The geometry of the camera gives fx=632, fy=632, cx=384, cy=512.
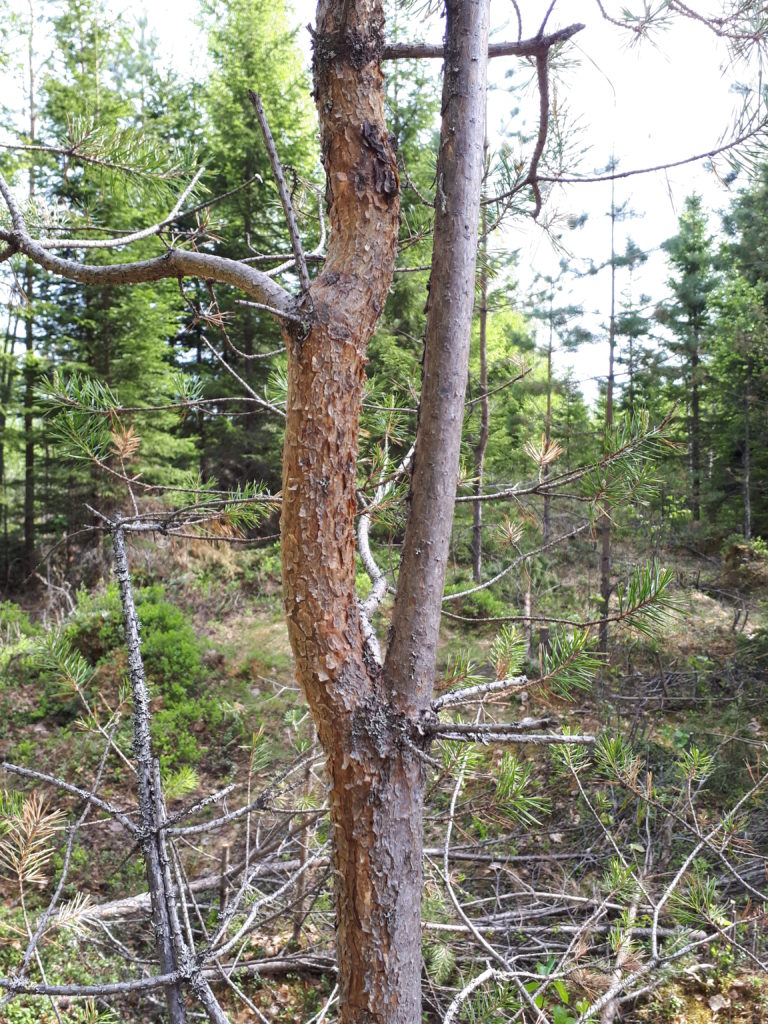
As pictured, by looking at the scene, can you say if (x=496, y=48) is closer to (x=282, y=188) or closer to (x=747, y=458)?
(x=282, y=188)

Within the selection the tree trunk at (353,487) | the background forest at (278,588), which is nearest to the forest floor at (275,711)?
the background forest at (278,588)

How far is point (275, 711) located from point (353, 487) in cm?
531

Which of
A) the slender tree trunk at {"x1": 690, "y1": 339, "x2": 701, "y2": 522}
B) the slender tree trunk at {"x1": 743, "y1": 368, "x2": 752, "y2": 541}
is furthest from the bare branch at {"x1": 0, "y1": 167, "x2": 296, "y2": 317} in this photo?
the slender tree trunk at {"x1": 690, "y1": 339, "x2": 701, "y2": 522}

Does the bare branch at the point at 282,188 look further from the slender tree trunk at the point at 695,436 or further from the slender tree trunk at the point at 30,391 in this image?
the slender tree trunk at the point at 695,436

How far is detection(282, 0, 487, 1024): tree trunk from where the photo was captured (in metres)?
1.12

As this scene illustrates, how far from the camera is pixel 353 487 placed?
1.19 metres

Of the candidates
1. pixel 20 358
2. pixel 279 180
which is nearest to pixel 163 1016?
pixel 279 180

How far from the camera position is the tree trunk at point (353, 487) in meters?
1.12

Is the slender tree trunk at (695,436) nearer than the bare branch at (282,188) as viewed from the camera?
No

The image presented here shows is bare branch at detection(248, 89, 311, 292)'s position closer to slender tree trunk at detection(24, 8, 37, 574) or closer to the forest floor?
the forest floor

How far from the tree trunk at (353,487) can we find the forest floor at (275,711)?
0.51 meters

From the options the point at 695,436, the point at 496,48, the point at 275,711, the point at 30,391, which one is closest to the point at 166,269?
the point at 496,48

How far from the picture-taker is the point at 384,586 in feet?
5.25

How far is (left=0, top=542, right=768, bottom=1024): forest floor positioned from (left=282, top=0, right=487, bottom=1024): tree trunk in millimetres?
507
